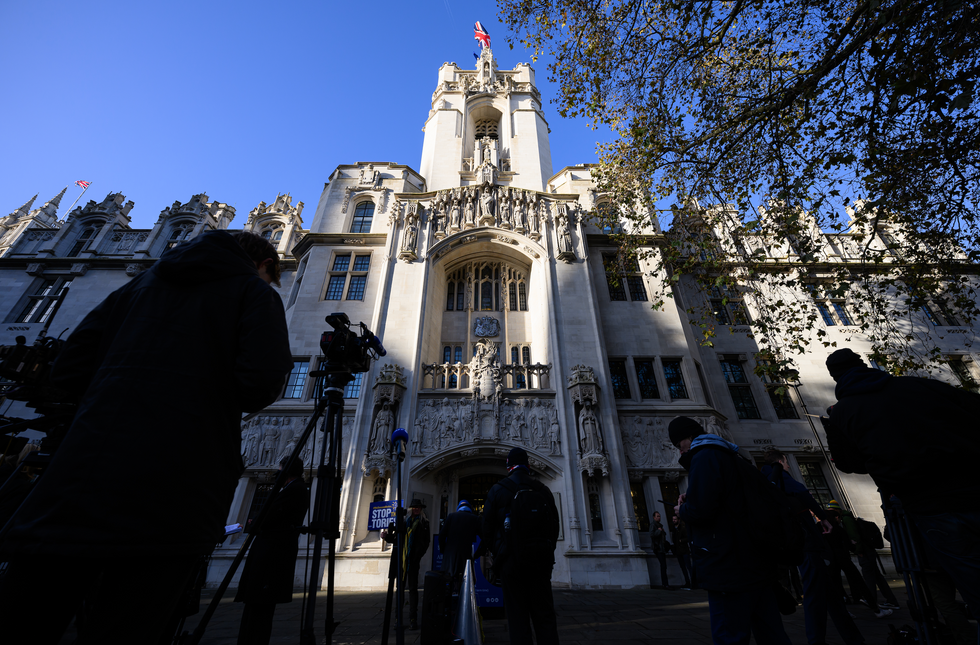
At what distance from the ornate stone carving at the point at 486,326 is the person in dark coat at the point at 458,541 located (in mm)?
10766

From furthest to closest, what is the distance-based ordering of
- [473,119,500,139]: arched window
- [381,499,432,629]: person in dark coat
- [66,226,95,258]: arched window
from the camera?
[473,119,500,139]: arched window
[66,226,95,258]: arched window
[381,499,432,629]: person in dark coat

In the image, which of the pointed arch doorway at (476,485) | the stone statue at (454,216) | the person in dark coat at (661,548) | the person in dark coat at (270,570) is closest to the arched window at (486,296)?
the stone statue at (454,216)

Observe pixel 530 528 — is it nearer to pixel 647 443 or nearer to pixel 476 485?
pixel 476 485

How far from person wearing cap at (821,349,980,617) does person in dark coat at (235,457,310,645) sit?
4.15 metres

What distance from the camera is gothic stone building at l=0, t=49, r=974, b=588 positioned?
39.8 feet

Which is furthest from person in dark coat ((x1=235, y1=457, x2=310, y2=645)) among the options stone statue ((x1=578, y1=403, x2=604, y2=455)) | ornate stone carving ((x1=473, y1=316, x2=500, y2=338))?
ornate stone carving ((x1=473, y1=316, x2=500, y2=338))

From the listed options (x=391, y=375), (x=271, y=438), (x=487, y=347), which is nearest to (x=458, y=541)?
(x=391, y=375)

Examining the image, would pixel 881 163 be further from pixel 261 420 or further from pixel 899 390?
pixel 261 420

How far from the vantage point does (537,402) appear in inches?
528

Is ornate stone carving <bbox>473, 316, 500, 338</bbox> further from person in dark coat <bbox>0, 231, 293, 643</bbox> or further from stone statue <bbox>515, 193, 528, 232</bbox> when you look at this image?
person in dark coat <bbox>0, 231, 293, 643</bbox>

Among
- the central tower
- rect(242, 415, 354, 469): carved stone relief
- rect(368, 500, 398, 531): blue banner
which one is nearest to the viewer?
rect(368, 500, 398, 531): blue banner

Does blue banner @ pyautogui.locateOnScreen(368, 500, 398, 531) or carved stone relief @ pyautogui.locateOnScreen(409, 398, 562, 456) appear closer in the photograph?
blue banner @ pyautogui.locateOnScreen(368, 500, 398, 531)

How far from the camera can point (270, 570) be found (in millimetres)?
3311

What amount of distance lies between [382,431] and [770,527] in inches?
433
